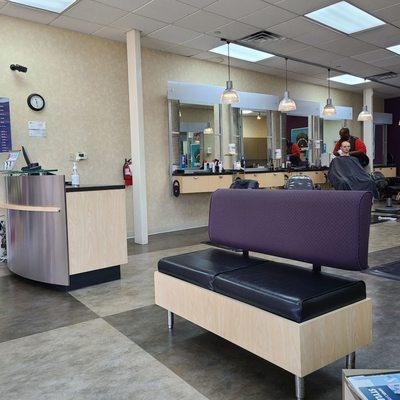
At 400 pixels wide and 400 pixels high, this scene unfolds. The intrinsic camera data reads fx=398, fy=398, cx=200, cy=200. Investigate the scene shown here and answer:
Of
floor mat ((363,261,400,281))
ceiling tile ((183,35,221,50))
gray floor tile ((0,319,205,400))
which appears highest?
ceiling tile ((183,35,221,50))

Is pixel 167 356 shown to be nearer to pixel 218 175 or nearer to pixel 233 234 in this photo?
pixel 233 234

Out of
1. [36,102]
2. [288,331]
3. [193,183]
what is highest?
[36,102]

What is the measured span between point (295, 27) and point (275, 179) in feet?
9.80

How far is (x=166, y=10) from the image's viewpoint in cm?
495

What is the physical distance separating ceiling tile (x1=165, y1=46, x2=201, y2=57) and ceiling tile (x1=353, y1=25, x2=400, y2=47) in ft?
8.52

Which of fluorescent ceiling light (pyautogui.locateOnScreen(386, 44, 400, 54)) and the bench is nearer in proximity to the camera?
the bench

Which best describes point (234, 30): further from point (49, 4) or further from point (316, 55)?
point (49, 4)

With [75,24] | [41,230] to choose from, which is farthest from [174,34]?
[41,230]

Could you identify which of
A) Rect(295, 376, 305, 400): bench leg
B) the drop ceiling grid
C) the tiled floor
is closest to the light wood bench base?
Rect(295, 376, 305, 400): bench leg

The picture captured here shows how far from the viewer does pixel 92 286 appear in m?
3.80

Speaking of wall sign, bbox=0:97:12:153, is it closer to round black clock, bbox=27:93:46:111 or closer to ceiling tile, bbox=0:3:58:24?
round black clock, bbox=27:93:46:111

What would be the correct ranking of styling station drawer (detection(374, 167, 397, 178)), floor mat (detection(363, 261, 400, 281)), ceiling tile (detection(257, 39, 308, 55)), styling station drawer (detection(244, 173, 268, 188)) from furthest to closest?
styling station drawer (detection(374, 167, 397, 178)) < styling station drawer (detection(244, 173, 268, 188)) < ceiling tile (detection(257, 39, 308, 55)) < floor mat (detection(363, 261, 400, 281))

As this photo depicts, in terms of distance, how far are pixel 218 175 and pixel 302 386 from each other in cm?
521

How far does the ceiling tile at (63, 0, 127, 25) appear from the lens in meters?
4.76
